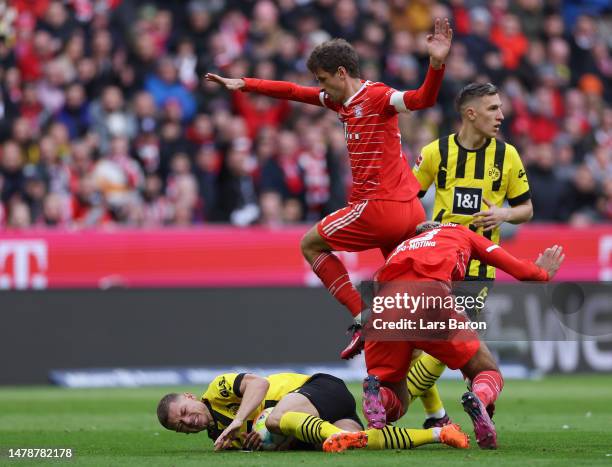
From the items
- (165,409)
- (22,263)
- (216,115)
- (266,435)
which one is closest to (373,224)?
(266,435)

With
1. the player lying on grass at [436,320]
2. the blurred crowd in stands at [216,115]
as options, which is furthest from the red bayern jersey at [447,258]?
the blurred crowd in stands at [216,115]

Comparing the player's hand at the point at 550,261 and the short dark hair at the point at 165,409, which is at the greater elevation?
the player's hand at the point at 550,261

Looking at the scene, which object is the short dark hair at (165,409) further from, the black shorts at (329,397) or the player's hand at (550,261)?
the player's hand at (550,261)

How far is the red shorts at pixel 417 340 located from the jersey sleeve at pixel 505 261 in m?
0.35

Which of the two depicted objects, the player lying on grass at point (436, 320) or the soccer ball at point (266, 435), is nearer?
the player lying on grass at point (436, 320)

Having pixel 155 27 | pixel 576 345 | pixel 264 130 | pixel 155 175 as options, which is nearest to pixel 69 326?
pixel 155 175

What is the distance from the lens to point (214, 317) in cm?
1570

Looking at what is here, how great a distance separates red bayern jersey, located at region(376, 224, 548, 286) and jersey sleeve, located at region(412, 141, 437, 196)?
114 cm

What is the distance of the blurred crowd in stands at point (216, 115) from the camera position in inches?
640

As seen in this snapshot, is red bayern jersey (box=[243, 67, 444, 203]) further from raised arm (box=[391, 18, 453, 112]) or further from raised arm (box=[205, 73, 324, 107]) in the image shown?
raised arm (box=[391, 18, 453, 112])

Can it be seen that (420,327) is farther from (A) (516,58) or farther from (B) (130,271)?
(A) (516,58)

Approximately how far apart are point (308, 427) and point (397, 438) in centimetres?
62

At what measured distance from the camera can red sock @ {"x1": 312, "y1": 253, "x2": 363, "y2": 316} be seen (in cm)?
941

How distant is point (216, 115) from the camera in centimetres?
1752
